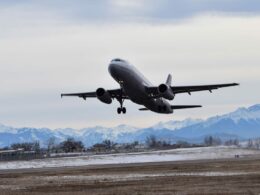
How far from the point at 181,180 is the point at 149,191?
722 centimetres

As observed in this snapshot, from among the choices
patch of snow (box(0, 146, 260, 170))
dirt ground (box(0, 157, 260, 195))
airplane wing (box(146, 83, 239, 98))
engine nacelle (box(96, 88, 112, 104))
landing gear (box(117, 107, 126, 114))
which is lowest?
dirt ground (box(0, 157, 260, 195))

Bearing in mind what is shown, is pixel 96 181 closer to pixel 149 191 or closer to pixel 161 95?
pixel 149 191

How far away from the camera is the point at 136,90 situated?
63875 millimetres

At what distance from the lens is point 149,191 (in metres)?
35.8

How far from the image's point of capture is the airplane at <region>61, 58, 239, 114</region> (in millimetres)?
63156

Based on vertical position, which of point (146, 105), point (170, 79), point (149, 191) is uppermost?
point (170, 79)

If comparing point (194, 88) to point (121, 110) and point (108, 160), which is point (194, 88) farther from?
point (108, 160)

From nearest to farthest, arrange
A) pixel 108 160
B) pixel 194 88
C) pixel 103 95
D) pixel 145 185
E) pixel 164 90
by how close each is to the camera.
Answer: pixel 145 185
pixel 164 90
pixel 103 95
pixel 194 88
pixel 108 160

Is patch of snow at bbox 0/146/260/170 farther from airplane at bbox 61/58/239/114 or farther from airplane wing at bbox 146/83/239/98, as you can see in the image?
airplane wing at bbox 146/83/239/98

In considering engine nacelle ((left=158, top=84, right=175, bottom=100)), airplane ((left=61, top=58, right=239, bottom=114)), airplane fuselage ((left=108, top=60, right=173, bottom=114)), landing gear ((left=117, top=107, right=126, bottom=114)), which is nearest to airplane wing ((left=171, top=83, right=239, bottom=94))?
airplane ((left=61, top=58, right=239, bottom=114))

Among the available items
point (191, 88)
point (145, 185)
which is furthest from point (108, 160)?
point (145, 185)

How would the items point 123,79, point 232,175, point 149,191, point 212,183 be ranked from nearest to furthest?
point 149,191
point 212,183
point 232,175
point 123,79

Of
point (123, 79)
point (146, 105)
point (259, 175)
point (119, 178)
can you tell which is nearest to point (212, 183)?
point (259, 175)

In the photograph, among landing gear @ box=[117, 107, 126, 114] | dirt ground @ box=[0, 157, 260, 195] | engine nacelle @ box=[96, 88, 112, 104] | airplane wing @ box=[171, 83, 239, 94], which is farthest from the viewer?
landing gear @ box=[117, 107, 126, 114]
